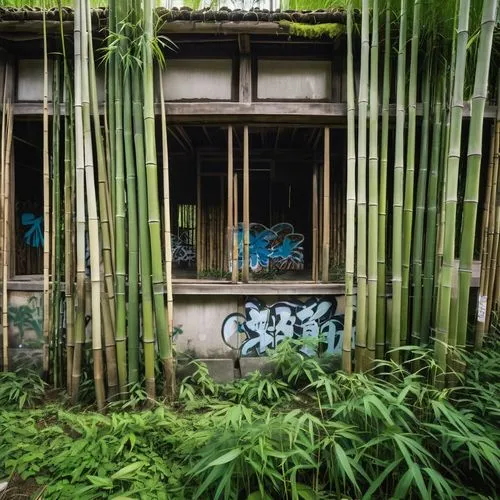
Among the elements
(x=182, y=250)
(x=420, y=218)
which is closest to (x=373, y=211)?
(x=420, y=218)

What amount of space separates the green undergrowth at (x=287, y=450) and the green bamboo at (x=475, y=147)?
985 millimetres

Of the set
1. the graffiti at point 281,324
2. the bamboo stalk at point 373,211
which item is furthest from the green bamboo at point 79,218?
the bamboo stalk at point 373,211

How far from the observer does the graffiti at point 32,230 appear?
6465mm

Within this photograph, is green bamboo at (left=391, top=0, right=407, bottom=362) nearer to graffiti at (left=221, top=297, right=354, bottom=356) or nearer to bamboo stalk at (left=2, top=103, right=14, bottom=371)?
graffiti at (left=221, top=297, right=354, bottom=356)

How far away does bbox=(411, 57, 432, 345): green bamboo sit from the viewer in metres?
3.97

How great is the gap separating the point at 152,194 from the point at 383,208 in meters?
2.61

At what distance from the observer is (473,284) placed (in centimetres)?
465

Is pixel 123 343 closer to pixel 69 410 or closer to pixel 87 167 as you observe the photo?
pixel 69 410

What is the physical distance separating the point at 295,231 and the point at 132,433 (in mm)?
5649

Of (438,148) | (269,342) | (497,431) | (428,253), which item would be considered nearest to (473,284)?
(428,253)

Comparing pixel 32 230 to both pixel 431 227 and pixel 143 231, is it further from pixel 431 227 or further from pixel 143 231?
pixel 431 227

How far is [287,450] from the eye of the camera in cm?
240

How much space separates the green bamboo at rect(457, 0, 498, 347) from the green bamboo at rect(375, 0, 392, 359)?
2.72 ft

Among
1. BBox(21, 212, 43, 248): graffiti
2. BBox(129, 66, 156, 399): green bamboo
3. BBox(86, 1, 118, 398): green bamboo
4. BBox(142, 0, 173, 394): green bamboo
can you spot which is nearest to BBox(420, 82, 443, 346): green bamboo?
BBox(142, 0, 173, 394): green bamboo
